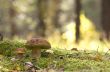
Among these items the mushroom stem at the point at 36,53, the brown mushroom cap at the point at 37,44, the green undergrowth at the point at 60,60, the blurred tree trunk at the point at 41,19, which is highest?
the blurred tree trunk at the point at 41,19

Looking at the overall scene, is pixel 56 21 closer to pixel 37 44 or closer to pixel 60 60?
pixel 60 60

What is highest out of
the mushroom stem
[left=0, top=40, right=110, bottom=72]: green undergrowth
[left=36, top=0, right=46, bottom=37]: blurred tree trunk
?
[left=36, top=0, right=46, bottom=37]: blurred tree trunk

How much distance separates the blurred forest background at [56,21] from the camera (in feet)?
38.9

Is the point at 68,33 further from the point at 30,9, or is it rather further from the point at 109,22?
the point at 30,9

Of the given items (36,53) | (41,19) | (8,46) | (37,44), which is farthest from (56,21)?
(37,44)

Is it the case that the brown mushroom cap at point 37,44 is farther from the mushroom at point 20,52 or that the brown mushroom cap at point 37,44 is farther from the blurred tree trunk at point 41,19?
the blurred tree trunk at point 41,19

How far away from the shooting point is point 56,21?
3070 cm

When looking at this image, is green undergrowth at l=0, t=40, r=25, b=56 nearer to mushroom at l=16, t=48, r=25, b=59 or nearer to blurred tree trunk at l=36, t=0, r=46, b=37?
mushroom at l=16, t=48, r=25, b=59

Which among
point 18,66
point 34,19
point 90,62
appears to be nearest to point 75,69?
point 90,62

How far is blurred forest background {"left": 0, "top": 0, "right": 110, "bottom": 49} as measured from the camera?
11.8m

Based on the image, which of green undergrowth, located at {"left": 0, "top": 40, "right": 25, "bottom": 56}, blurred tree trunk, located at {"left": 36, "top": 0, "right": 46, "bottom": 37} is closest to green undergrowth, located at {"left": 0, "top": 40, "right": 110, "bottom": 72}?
green undergrowth, located at {"left": 0, "top": 40, "right": 25, "bottom": 56}

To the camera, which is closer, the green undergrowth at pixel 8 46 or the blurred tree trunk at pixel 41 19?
the green undergrowth at pixel 8 46

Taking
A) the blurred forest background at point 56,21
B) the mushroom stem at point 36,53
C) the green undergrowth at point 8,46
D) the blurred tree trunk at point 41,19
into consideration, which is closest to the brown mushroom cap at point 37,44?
the mushroom stem at point 36,53

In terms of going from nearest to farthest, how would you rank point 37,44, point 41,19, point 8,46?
point 37,44
point 8,46
point 41,19
